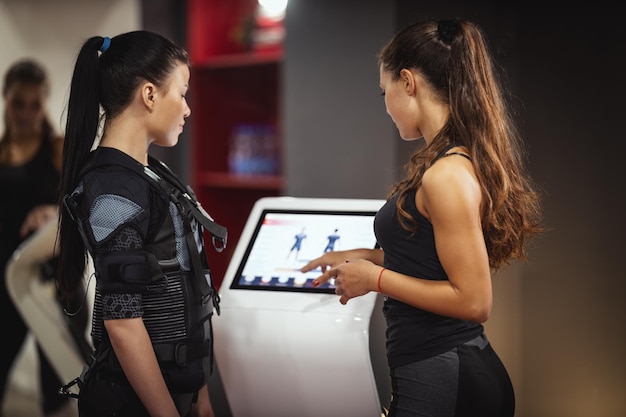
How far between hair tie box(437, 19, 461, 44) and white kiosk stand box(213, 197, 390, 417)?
51cm

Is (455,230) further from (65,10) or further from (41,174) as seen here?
(65,10)

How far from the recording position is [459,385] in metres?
1.41

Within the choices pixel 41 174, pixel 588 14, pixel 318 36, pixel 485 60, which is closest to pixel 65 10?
pixel 41 174

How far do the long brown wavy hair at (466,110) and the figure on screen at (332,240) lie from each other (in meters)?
A: 0.37

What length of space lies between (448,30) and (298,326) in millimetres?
730

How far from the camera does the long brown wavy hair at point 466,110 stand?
4.59 feet

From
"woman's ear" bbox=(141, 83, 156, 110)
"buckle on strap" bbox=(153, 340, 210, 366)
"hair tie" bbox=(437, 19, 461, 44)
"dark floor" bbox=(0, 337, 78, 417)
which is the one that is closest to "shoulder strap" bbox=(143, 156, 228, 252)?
"woman's ear" bbox=(141, 83, 156, 110)

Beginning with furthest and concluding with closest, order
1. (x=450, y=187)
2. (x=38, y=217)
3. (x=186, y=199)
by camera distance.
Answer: (x=38, y=217), (x=186, y=199), (x=450, y=187)

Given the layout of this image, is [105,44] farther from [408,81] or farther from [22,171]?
[22,171]

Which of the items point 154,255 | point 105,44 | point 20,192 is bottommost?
point 20,192

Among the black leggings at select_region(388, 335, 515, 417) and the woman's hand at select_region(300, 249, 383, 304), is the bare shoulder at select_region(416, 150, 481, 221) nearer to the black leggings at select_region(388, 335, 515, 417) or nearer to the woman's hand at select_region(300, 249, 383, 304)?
the woman's hand at select_region(300, 249, 383, 304)

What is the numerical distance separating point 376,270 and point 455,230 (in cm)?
20

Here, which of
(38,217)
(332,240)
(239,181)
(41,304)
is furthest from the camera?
(239,181)

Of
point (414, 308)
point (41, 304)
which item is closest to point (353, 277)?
point (414, 308)
